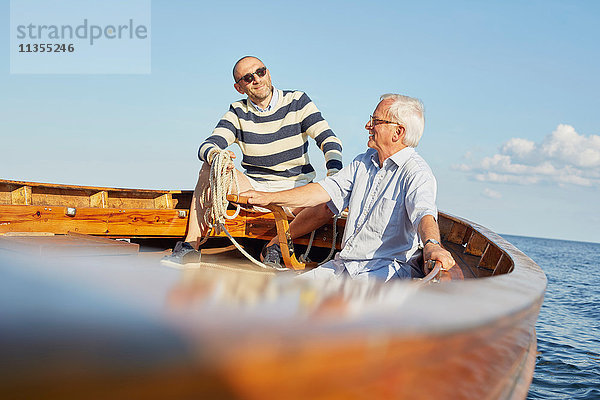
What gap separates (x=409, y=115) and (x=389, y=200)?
442mm

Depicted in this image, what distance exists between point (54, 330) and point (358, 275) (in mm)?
2150

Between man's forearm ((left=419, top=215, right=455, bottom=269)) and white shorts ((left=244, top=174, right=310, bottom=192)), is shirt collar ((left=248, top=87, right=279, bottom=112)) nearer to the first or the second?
white shorts ((left=244, top=174, right=310, bottom=192))

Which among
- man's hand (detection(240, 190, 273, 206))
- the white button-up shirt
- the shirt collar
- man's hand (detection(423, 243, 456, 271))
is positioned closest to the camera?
man's hand (detection(423, 243, 456, 271))

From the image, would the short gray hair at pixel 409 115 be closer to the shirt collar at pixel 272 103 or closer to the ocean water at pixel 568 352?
the shirt collar at pixel 272 103

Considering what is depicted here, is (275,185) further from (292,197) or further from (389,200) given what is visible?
(389,200)

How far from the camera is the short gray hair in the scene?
8.32 feet

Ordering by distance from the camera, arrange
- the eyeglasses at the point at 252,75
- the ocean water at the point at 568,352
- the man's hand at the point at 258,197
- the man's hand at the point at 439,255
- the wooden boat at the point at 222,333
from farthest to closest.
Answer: the ocean water at the point at 568,352, the eyeglasses at the point at 252,75, the man's hand at the point at 258,197, the man's hand at the point at 439,255, the wooden boat at the point at 222,333

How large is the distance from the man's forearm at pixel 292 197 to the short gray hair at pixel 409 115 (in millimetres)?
571

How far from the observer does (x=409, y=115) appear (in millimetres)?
2545

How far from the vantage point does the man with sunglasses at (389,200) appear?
2.40 m

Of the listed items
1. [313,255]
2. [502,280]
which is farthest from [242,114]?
[502,280]

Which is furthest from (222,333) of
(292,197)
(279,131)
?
(279,131)

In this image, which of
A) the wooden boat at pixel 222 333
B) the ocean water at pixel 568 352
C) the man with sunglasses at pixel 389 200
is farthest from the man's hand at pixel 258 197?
the ocean water at pixel 568 352

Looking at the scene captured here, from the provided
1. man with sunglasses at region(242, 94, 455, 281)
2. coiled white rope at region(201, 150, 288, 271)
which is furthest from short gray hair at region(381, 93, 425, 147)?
coiled white rope at region(201, 150, 288, 271)
